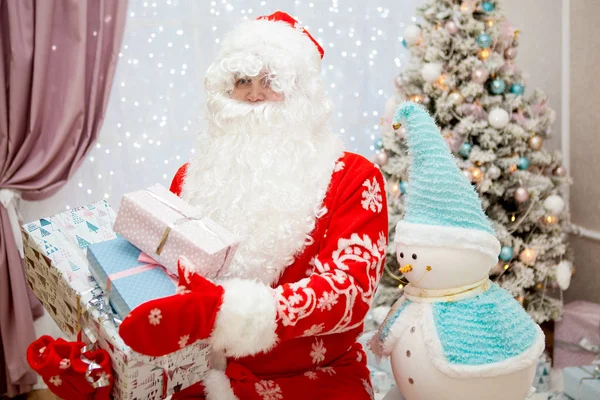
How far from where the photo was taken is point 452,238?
1499 millimetres

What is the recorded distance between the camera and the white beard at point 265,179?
161cm

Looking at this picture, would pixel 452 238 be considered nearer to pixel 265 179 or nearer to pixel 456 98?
pixel 265 179

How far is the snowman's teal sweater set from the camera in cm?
146

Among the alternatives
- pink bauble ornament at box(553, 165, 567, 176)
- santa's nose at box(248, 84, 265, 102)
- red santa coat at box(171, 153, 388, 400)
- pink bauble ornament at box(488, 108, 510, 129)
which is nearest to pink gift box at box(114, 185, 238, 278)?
red santa coat at box(171, 153, 388, 400)

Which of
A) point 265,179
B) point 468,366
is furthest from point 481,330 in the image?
point 265,179

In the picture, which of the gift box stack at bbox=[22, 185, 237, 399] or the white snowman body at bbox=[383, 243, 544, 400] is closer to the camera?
the gift box stack at bbox=[22, 185, 237, 399]

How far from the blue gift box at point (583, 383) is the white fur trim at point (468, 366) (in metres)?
0.67

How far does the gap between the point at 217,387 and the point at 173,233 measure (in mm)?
491

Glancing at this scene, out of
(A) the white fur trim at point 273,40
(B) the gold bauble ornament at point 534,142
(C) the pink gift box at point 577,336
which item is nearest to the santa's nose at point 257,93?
(A) the white fur trim at point 273,40

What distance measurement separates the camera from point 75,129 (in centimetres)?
290

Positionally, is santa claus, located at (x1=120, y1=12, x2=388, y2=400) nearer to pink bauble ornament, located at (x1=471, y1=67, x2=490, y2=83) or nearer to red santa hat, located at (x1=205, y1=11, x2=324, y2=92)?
red santa hat, located at (x1=205, y1=11, x2=324, y2=92)

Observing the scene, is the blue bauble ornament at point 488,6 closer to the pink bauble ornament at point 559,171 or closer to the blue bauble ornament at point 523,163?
the blue bauble ornament at point 523,163

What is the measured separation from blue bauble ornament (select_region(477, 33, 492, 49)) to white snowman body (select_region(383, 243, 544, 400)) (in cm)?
146

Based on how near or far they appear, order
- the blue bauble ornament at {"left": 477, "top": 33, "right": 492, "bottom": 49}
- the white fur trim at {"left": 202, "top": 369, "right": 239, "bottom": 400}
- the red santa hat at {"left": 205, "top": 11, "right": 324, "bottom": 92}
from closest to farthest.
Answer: the white fur trim at {"left": 202, "top": 369, "right": 239, "bottom": 400}, the red santa hat at {"left": 205, "top": 11, "right": 324, "bottom": 92}, the blue bauble ornament at {"left": 477, "top": 33, "right": 492, "bottom": 49}
